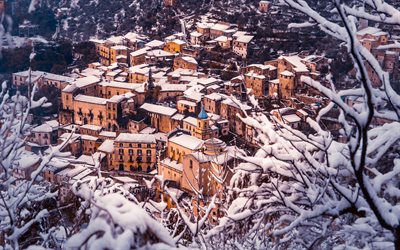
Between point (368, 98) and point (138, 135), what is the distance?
420 inches

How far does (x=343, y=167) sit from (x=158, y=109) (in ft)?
36.6

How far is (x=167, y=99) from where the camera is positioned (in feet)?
44.0

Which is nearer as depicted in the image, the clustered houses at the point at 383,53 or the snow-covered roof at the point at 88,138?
the snow-covered roof at the point at 88,138

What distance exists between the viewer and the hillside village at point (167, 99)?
424 inches

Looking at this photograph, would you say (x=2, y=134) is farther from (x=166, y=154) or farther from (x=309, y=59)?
(x=309, y=59)

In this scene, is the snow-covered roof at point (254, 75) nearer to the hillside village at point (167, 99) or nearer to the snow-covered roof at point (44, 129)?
the hillside village at point (167, 99)

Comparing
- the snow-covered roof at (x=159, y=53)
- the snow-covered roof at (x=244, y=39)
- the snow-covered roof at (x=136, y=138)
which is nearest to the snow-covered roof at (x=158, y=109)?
the snow-covered roof at (x=136, y=138)

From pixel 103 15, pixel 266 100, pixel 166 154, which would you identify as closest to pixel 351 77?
pixel 266 100

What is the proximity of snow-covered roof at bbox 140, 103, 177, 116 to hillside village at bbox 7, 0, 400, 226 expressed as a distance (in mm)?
23

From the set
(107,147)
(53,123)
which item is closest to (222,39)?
(53,123)

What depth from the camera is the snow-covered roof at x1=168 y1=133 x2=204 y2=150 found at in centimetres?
1019

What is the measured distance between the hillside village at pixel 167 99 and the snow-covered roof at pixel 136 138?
0.07 ft

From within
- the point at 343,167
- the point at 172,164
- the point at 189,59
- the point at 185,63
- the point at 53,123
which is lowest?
the point at 53,123

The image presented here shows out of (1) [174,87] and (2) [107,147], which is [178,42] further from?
(2) [107,147]
